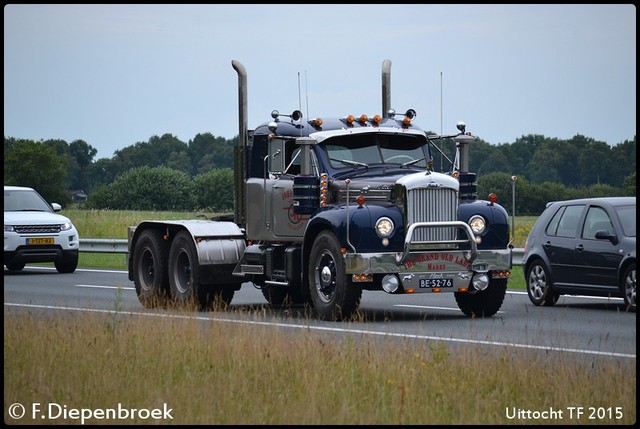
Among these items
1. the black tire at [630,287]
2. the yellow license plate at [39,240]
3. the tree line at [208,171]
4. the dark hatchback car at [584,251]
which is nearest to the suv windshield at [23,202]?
the yellow license plate at [39,240]

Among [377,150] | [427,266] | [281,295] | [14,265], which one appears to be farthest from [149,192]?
[427,266]

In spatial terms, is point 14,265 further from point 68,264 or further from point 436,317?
point 436,317

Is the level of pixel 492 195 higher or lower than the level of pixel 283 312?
higher

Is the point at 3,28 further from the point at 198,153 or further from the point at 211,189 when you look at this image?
the point at 198,153

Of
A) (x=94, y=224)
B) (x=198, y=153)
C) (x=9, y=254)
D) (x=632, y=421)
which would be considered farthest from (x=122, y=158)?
(x=632, y=421)

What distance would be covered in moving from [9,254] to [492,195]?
1490 cm

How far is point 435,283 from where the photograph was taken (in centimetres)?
1761

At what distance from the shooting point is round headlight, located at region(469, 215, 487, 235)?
18.0m

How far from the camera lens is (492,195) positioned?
60.5 feet

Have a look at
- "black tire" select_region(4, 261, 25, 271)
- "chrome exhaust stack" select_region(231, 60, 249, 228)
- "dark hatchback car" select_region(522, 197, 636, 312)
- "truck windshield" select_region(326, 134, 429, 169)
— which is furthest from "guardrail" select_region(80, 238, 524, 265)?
"truck windshield" select_region(326, 134, 429, 169)

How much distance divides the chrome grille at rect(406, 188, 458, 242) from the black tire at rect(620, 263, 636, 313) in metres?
2.45

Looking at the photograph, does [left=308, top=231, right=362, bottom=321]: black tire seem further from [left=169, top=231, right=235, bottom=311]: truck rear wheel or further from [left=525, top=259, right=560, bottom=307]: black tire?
[left=525, top=259, right=560, bottom=307]: black tire

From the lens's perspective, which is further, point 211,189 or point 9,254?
point 211,189

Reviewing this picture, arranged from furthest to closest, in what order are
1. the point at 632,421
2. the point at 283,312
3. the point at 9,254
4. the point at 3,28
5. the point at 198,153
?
the point at 198,153 → the point at 9,254 → the point at 283,312 → the point at 3,28 → the point at 632,421
